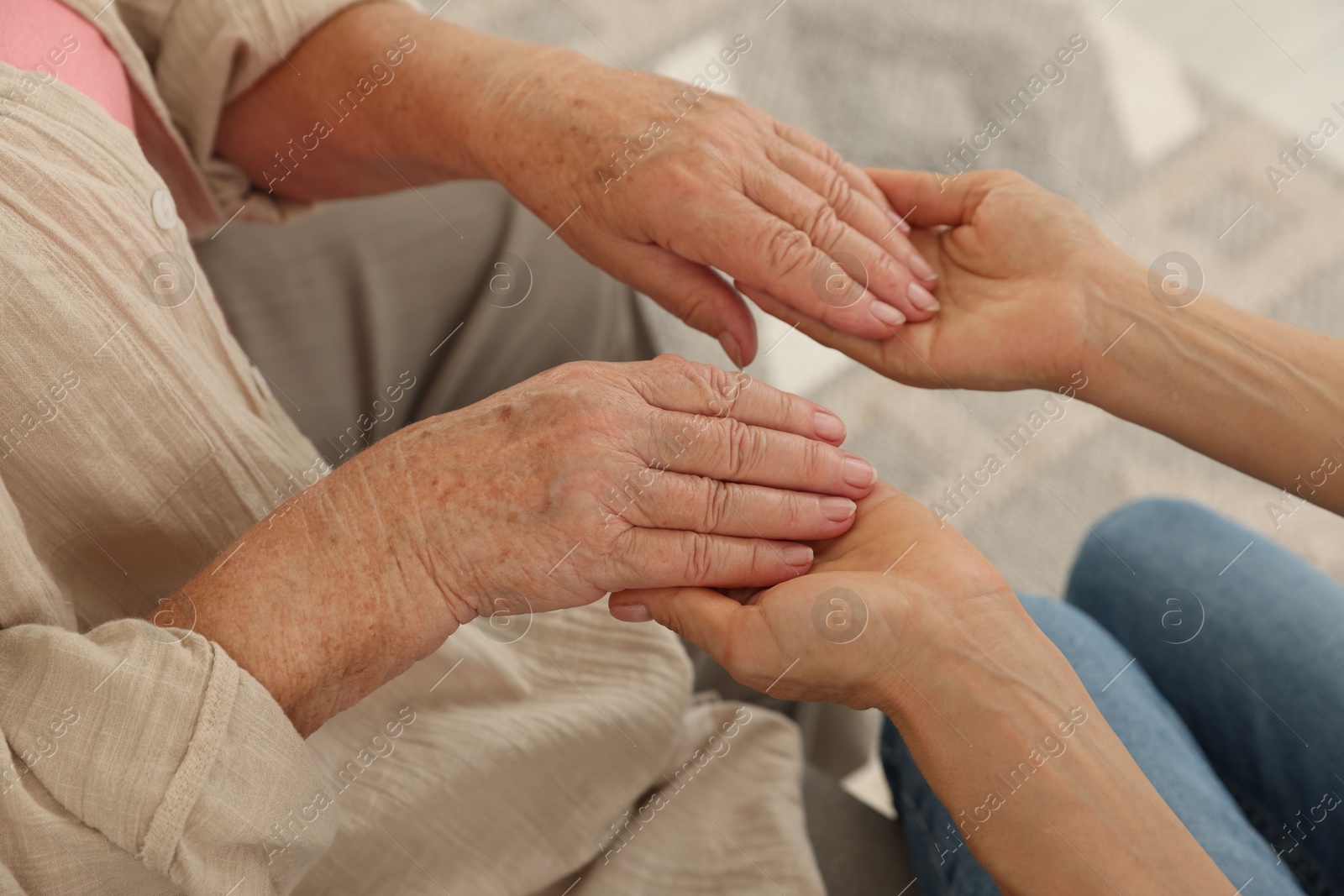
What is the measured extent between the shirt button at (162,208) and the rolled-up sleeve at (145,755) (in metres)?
0.34

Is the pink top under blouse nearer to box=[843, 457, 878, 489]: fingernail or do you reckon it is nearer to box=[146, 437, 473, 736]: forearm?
box=[146, 437, 473, 736]: forearm

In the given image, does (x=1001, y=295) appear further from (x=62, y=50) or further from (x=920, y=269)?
(x=62, y=50)

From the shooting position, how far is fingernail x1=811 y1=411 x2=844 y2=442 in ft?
2.71

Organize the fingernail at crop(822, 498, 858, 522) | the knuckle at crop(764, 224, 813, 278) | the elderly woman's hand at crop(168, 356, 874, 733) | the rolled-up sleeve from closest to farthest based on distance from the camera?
the rolled-up sleeve < the elderly woman's hand at crop(168, 356, 874, 733) < the fingernail at crop(822, 498, 858, 522) < the knuckle at crop(764, 224, 813, 278)

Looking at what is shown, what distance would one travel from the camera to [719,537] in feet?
2.55

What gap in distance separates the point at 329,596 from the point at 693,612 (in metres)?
0.29

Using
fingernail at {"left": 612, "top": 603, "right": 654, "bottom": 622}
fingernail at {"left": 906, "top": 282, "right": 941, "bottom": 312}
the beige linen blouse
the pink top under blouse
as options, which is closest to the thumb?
fingernail at {"left": 612, "top": 603, "right": 654, "bottom": 622}

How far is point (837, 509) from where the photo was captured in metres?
→ 0.80

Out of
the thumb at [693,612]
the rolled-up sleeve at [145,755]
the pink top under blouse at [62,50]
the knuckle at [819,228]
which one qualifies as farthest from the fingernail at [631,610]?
the pink top under blouse at [62,50]

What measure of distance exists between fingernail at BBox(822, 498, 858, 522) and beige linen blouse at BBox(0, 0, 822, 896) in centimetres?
23

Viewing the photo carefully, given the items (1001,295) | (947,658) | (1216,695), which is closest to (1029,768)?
(947,658)

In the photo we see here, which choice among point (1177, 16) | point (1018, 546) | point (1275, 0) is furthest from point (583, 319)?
point (1275, 0)

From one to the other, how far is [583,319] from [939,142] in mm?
1226

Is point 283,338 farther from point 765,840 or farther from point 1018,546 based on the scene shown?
point 1018,546
